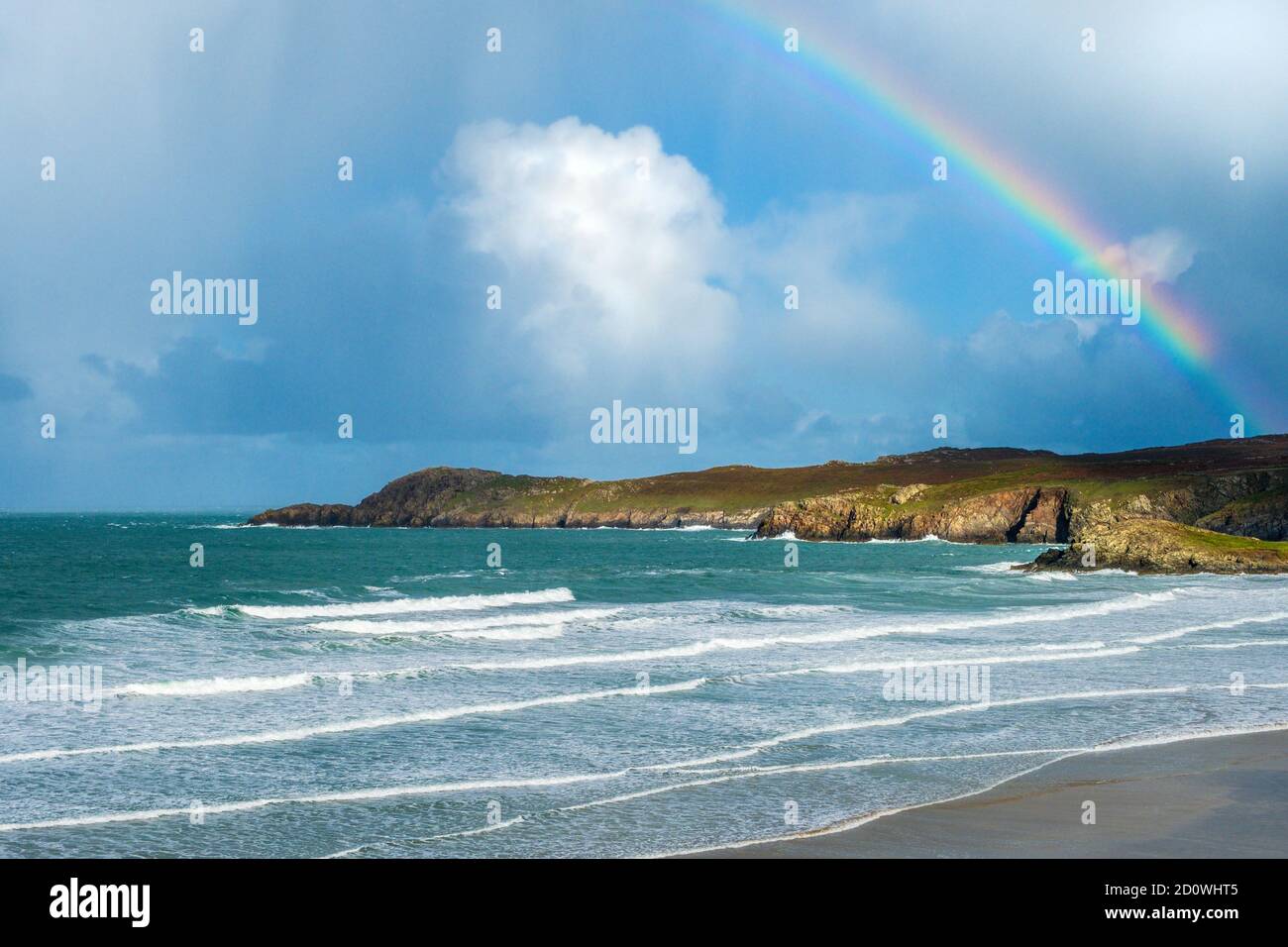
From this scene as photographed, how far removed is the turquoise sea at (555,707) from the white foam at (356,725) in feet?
0.37

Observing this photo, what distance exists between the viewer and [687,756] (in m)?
17.6

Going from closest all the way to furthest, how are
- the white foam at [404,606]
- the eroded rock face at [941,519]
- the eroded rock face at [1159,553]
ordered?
the white foam at [404,606], the eroded rock face at [1159,553], the eroded rock face at [941,519]

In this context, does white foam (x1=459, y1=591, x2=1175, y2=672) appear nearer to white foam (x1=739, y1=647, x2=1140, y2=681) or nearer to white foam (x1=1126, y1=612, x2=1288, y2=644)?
white foam (x1=739, y1=647, x2=1140, y2=681)

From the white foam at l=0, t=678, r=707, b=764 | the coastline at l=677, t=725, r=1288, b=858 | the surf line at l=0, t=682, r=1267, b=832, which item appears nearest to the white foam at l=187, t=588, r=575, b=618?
the white foam at l=0, t=678, r=707, b=764

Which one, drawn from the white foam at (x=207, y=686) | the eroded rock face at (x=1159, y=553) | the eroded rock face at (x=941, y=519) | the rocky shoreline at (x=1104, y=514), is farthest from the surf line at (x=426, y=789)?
the eroded rock face at (x=941, y=519)

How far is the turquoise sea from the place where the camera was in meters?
13.8

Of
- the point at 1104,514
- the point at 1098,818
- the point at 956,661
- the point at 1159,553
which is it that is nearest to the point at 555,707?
the point at 1098,818

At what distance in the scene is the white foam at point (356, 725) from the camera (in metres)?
17.5

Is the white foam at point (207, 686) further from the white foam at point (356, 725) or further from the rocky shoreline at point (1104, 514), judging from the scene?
the rocky shoreline at point (1104, 514)

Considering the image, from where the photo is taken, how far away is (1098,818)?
1377 cm

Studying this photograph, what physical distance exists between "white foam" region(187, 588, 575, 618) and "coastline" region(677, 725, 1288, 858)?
101 feet

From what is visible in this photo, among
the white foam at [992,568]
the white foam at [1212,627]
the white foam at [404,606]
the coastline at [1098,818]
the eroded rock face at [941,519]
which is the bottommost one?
the white foam at [1212,627]
